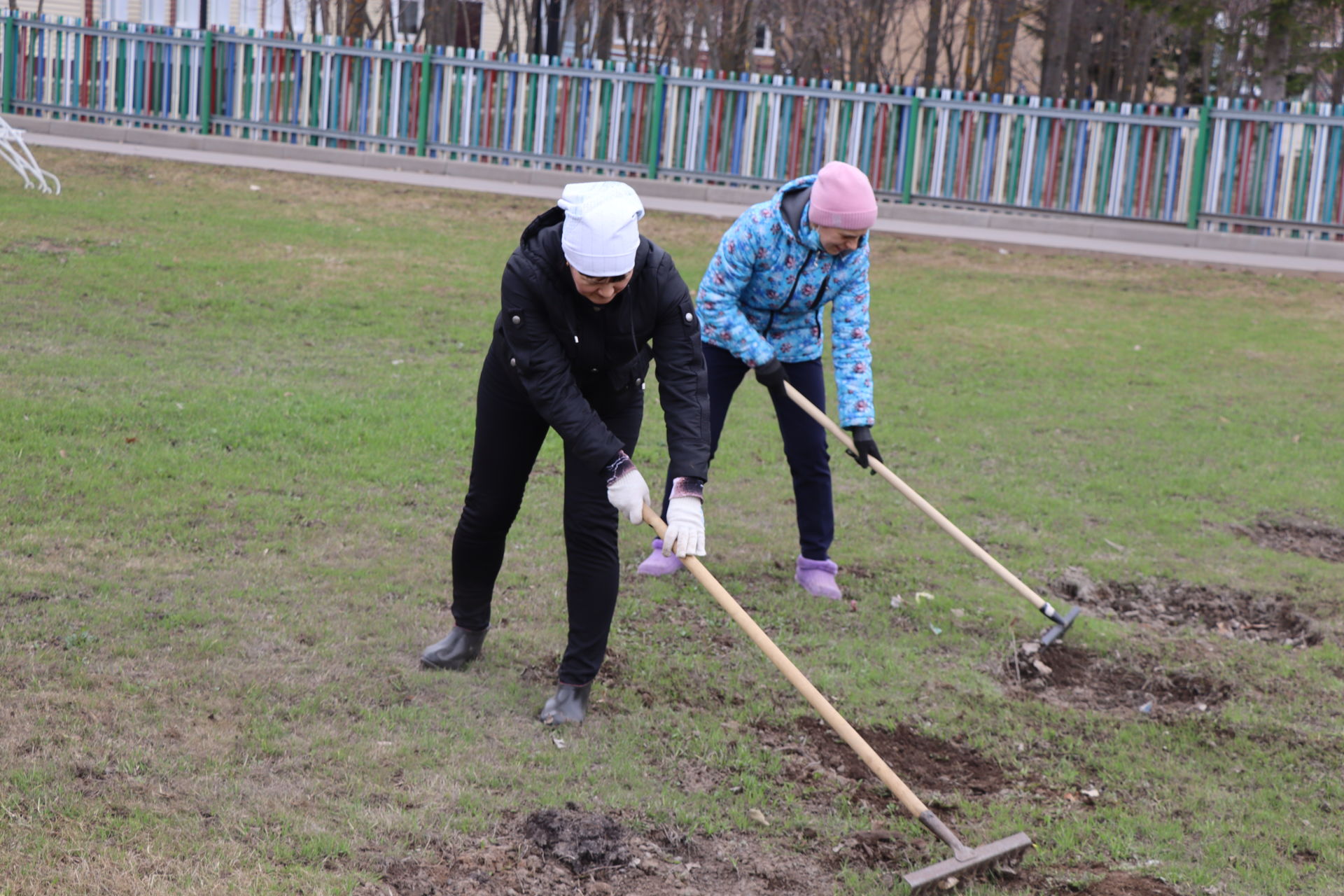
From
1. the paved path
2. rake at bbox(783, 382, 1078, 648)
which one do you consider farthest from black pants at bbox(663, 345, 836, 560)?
the paved path

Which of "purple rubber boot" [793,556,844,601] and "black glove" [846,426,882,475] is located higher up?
"black glove" [846,426,882,475]

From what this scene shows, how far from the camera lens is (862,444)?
5.27 metres

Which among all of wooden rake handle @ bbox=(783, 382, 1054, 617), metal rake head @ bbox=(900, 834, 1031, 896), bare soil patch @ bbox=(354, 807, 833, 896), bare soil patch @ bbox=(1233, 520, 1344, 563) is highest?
wooden rake handle @ bbox=(783, 382, 1054, 617)

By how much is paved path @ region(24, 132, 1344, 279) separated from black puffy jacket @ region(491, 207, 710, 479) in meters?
11.8

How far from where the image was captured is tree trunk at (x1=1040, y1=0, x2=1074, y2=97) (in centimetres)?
2106

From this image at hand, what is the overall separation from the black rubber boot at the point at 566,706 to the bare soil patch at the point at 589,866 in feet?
1.70

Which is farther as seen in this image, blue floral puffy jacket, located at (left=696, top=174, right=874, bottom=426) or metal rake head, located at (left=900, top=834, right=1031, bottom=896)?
blue floral puffy jacket, located at (left=696, top=174, right=874, bottom=426)

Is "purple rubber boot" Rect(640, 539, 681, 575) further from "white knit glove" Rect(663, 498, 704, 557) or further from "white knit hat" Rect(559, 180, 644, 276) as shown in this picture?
"white knit hat" Rect(559, 180, 644, 276)

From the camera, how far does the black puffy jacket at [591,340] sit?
145 inches

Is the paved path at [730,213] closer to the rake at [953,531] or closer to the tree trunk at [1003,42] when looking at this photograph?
the tree trunk at [1003,42]

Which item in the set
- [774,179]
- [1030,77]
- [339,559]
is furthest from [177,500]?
[1030,77]

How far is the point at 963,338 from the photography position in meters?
11.1

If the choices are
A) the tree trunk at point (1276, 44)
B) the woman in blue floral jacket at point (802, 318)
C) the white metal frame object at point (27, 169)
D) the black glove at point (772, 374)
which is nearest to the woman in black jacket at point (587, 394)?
the woman in blue floral jacket at point (802, 318)

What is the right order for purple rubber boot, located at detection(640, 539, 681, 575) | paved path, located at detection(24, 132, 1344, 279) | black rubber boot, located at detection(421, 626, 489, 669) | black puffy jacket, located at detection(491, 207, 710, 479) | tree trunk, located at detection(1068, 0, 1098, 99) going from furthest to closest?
1. tree trunk, located at detection(1068, 0, 1098, 99)
2. paved path, located at detection(24, 132, 1344, 279)
3. purple rubber boot, located at detection(640, 539, 681, 575)
4. black rubber boot, located at detection(421, 626, 489, 669)
5. black puffy jacket, located at detection(491, 207, 710, 479)
